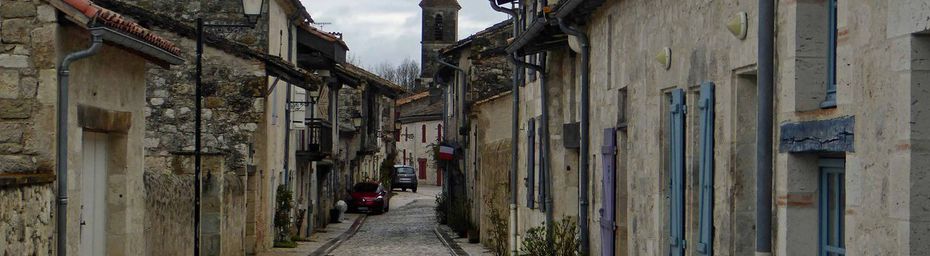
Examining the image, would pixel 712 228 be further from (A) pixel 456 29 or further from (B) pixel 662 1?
(A) pixel 456 29

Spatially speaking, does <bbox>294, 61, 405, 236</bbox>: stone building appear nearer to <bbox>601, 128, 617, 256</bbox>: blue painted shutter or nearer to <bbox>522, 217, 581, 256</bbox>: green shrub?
<bbox>522, 217, 581, 256</bbox>: green shrub

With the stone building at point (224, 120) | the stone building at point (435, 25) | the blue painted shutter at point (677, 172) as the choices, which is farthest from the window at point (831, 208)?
the stone building at point (435, 25)

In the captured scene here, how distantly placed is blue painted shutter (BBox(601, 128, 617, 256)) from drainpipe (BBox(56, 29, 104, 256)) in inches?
220

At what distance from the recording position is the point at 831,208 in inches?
305

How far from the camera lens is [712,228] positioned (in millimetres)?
10094

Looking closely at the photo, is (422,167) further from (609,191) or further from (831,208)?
(831,208)

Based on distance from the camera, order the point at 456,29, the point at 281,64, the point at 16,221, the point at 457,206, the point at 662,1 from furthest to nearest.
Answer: the point at 456,29, the point at 457,206, the point at 281,64, the point at 662,1, the point at 16,221

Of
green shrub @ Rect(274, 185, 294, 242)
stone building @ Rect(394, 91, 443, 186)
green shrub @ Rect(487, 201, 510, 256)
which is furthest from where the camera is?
stone building @ Rect(394, 91, 443, 186)

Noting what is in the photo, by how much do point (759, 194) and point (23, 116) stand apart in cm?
601

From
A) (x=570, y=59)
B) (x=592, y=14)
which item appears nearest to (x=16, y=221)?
(x=592, y=14)

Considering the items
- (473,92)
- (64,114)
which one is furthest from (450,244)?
(64,114)

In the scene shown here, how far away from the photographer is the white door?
12695 mm

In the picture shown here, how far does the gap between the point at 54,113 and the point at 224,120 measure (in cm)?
1326

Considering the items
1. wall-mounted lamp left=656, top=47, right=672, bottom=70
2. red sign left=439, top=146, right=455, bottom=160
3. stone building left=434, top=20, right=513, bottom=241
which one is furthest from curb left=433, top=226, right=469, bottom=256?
wall-mounted lamp left=656, top=47, right=672, bottom=70
